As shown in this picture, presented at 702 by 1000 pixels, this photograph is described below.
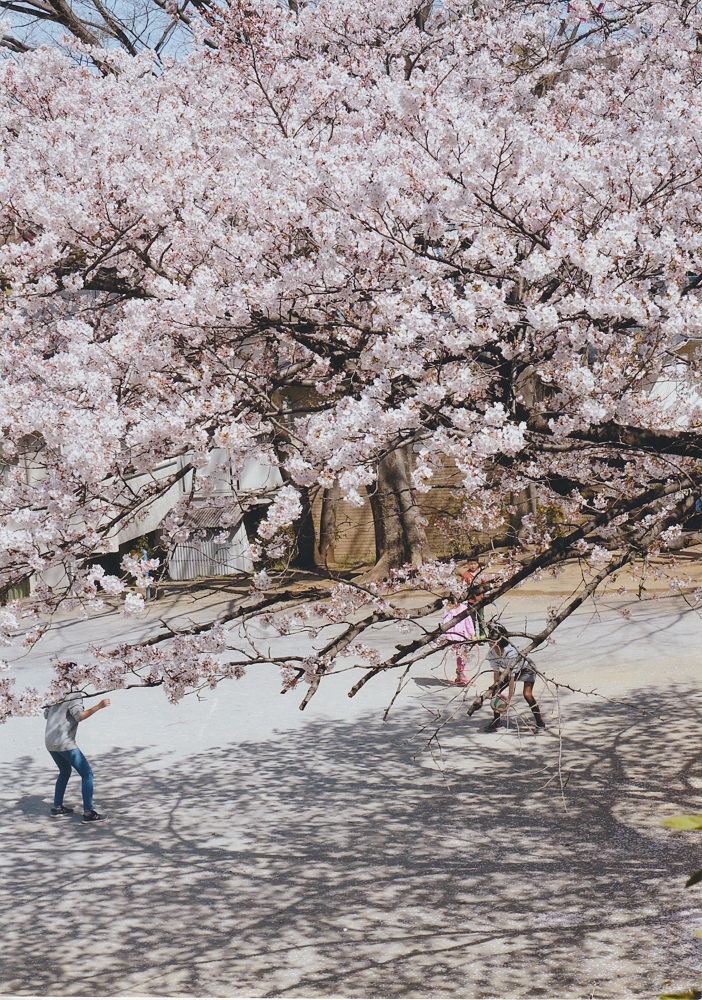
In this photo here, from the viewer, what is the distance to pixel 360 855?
859 cm

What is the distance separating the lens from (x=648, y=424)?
6172 millimetres

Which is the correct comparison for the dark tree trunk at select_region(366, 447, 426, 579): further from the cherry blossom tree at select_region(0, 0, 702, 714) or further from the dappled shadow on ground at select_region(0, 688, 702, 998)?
the cherry blossom tree at select_region(0, 0, 702, 714)

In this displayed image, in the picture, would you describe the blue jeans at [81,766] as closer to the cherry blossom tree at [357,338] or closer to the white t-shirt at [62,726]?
the white t-shirt at [62,726]

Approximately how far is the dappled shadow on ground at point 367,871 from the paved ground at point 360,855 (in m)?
0.02

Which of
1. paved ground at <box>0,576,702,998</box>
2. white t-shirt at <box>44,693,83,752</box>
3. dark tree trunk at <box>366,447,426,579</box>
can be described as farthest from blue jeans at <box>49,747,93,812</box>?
dark tree trunk at <box>366,447,426,579</box>

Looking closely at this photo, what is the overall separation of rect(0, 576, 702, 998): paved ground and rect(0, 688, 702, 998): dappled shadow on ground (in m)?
0.02

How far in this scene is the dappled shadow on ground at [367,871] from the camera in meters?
6.65

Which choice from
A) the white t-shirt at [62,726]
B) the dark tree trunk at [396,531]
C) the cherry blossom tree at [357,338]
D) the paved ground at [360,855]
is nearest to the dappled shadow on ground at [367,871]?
the paved ground at [360,855]

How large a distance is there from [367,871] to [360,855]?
13.7 inches

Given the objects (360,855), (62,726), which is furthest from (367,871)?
(62,726)

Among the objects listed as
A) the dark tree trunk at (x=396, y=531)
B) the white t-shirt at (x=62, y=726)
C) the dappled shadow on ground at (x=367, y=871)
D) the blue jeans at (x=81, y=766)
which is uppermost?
the dark tree trunk at (x=396, y=531)

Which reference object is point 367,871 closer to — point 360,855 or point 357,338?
point 360,855

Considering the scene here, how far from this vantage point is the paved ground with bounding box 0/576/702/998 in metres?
6.68

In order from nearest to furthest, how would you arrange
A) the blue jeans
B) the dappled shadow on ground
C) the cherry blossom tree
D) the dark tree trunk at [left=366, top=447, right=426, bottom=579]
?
the cherry blossom tree, the dappled shadow on ground, the blue jeans, the dark tree trunk at [left=366, top=447, right=426, bottom=579]
